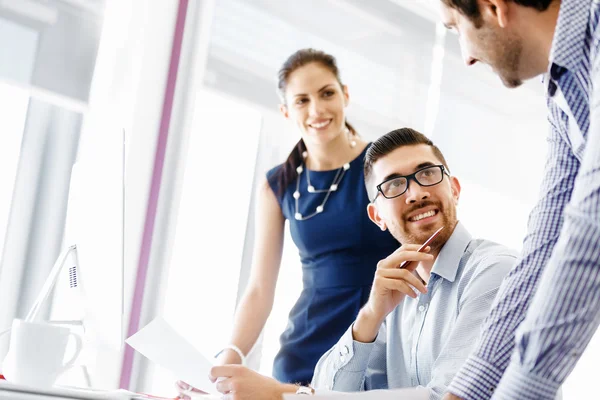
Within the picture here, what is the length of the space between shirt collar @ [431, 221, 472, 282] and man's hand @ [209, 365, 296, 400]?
1.27 ft

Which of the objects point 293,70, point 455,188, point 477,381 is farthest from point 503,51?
point 293,70

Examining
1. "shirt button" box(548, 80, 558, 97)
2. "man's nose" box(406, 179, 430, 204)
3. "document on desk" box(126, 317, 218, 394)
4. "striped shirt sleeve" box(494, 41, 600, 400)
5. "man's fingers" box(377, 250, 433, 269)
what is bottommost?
"document on desk" box(126, 317, 218, 394)

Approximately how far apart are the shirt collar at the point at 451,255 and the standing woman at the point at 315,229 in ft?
1.87

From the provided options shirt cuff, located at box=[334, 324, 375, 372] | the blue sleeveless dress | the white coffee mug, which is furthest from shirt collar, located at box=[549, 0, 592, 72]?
the blue sleeveless dress

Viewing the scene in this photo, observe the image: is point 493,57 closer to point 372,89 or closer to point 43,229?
point 43,229

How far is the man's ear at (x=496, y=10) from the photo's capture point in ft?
2.82

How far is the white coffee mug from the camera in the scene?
45.1 inches

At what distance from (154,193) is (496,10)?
1982mm

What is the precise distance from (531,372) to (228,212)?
231cm

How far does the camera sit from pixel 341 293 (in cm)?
201

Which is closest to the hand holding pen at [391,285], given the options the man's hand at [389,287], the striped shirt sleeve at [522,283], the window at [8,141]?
the man's hand at [389,287]

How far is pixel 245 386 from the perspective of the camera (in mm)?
1185

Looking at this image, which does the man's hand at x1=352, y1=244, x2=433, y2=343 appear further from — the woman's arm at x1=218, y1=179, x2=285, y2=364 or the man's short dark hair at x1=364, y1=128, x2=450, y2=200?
the woman's arm at x1=218, y1=179, x2=285, y2=364

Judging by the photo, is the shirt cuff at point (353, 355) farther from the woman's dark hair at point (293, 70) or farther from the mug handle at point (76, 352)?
the woman's dark hair at point (293, 70)
